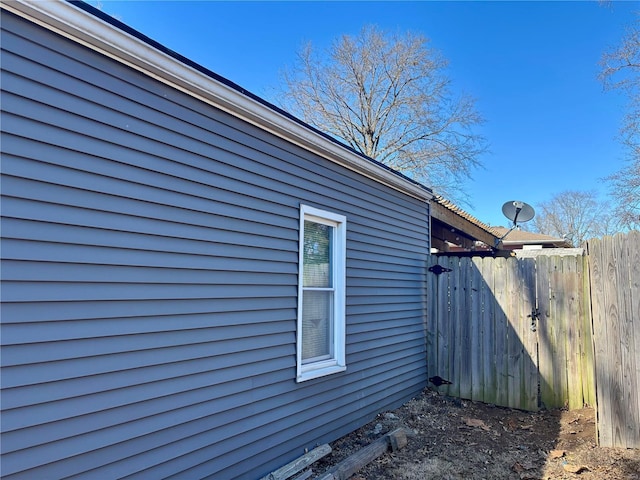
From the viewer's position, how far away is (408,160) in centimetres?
1741

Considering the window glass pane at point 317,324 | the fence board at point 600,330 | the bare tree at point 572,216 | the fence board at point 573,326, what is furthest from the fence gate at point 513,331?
the bare tree at point 572,216

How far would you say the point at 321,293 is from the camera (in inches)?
164

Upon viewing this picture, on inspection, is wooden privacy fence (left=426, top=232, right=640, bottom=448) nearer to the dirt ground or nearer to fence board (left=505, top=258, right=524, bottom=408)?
fence board (left=505, top=258, right=524, bottom=408)

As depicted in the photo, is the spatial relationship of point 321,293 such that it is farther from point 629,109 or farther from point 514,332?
point 629,109

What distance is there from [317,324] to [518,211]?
516 cm

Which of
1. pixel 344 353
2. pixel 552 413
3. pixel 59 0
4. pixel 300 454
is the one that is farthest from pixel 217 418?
pixel 552 413

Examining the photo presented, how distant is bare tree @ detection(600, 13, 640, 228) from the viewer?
10742mm

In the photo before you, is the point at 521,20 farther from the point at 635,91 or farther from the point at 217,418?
the point at 217,418

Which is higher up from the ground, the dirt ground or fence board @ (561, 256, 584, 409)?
fence board @ (561, 256, 584, 409)

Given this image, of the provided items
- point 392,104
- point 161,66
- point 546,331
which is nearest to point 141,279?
point 161,66

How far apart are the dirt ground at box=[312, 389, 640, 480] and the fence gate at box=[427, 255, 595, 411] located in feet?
0.82

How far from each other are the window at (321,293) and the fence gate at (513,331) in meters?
2.26

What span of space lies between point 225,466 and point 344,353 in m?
1.70

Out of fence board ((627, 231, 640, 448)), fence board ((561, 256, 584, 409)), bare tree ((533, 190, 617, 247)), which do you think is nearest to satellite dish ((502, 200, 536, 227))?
fence board ((561, 256, 584, 409))
